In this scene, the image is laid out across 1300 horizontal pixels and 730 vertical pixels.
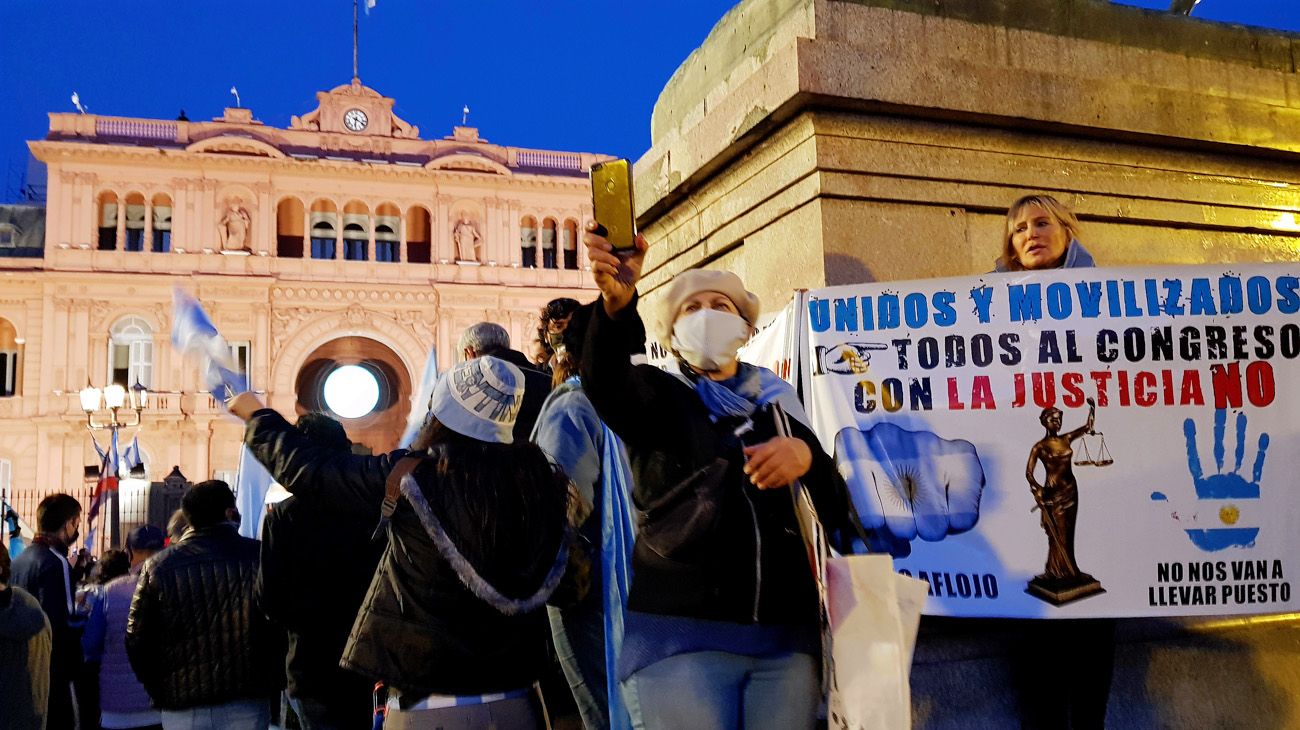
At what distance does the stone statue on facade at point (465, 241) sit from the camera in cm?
3434

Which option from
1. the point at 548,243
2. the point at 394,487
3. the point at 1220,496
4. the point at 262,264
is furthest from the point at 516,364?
the point at 548,243

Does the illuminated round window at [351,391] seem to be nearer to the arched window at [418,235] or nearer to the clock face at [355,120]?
the arched window at [418,235]

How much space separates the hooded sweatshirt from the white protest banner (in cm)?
329

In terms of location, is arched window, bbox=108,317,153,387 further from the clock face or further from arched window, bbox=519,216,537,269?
arched window, bbox=519,216,537,269

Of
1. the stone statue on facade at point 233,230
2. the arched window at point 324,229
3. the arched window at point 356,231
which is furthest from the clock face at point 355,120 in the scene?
the stone statue on facade at point 233,230

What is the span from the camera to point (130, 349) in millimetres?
31516

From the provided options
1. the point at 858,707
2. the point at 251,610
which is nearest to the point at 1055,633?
the point at 858,707

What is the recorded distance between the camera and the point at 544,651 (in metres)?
2.75

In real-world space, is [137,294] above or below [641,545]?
above

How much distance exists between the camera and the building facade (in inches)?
1215

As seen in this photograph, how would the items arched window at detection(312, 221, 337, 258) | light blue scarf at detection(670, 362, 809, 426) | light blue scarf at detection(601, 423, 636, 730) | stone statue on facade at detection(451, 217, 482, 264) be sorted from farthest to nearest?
stone statue on facade at detection(451, 217, 482, 264) → arched window at detection(312, 221, 337, 258) → light blue scarf at detection(601, 423, 636, 730) → light blue scarf at detection(670, 362, 809, 426)

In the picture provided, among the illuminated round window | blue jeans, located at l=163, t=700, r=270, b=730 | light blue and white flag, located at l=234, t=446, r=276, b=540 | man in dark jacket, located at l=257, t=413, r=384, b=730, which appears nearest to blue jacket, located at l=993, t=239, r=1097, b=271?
man in dark jacket, located at l=257, t=413, r=384, b=730

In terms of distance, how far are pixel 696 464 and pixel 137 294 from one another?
33.3 m

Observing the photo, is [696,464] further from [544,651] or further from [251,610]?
[251,610]
